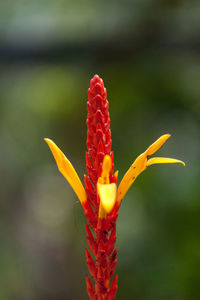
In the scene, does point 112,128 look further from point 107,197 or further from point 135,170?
point 107,197

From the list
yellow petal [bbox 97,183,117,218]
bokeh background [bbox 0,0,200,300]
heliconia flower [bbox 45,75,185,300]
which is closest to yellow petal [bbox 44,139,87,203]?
heliconia flower [bbox 45,75,185,300]

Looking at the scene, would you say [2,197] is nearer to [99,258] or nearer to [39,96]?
[39,96]

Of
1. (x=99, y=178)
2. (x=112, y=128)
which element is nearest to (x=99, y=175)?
(x=99, y=178)

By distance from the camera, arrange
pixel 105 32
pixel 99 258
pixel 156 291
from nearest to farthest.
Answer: pixel 99 258 → pixel 156 291 → pixel 105 32

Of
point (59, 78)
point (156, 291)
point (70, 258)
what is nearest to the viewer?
point (156, 291)

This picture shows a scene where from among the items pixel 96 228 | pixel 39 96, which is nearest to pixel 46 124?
pixel 39 96

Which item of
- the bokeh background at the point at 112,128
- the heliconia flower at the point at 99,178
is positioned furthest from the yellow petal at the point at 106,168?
the bokeh background at the point at 112,128

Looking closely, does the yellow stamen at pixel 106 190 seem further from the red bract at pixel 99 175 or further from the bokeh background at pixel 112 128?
the bokeh background at pixel 112 128
